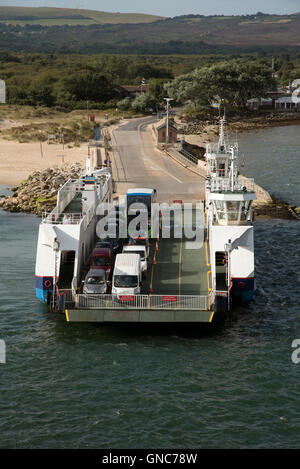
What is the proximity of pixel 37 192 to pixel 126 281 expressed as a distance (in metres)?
38.8

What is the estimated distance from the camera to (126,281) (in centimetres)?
3516

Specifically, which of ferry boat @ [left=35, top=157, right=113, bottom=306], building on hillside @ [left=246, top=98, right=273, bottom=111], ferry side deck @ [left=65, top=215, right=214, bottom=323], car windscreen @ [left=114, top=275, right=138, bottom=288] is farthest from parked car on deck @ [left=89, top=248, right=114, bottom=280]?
building on hillside @ [left=246, top=98, right=273, bottom=111]

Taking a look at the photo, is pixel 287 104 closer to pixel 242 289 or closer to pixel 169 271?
pixel 169 271

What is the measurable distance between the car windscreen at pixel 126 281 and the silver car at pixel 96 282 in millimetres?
1083

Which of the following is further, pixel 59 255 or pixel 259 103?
pixel 259 103

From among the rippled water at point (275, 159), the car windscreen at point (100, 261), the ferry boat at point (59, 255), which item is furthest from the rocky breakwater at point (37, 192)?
the car windscreen at point (100, 261)

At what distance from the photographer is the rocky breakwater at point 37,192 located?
224 feet

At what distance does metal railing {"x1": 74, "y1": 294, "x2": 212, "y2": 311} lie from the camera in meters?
34.3

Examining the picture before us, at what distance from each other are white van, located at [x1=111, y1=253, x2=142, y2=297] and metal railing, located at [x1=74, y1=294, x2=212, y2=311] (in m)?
0.48

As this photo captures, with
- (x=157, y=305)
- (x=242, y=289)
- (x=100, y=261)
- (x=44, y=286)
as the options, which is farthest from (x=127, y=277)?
(x=242, y=289)

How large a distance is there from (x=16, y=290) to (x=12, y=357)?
33.1 feet

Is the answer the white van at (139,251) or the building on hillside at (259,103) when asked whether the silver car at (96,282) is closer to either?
the white van at (139,251)

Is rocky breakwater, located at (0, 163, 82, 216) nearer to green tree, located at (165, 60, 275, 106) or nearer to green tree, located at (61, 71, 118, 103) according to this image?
green tree, located at (165, 60, 275, 106)

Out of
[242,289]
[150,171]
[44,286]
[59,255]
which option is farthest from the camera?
[150,171]
